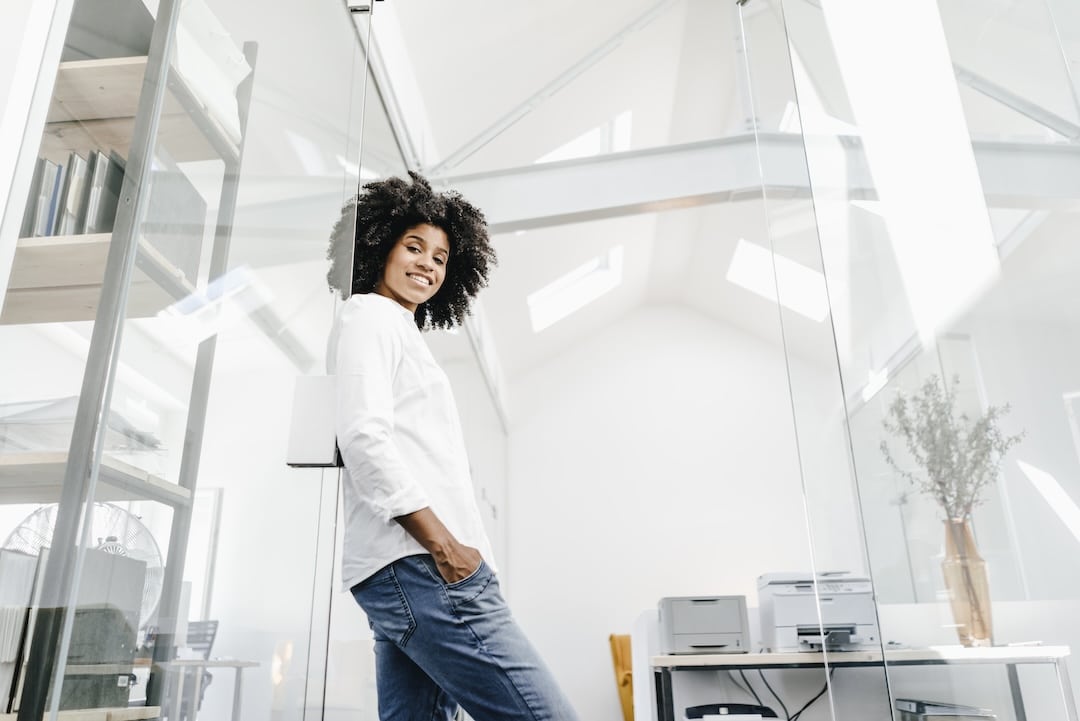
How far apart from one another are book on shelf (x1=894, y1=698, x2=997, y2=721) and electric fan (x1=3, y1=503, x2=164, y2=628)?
1066 mm

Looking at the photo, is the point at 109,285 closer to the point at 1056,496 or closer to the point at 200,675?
the point at 200,675

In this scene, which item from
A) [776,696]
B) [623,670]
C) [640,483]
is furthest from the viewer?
[640,483]

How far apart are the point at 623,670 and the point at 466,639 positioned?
5180 millimetres

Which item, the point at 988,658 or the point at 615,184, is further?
the point at 615,184

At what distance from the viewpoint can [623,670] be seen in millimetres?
5723

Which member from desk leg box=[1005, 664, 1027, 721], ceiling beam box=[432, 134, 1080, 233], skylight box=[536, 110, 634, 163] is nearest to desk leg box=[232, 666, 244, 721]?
desk leg box=[1005, 664, 1027, 721]

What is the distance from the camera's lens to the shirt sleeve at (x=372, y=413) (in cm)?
98

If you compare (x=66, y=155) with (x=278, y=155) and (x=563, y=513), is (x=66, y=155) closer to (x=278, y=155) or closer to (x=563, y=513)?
(x=278, y=155)

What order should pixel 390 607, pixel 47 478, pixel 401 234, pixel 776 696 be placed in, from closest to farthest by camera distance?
pixel 47 478 < pixel 390 607 < pixel 401 234 < pixel 776 696

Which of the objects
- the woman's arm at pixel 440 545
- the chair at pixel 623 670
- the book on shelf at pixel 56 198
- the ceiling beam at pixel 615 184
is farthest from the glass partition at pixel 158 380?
the chair at pixel 623 670

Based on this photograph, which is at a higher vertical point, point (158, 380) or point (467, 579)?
point (158, 380)

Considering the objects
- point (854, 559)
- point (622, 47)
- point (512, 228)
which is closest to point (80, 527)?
point (854, 559)

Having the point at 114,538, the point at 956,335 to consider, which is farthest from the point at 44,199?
the point at 956,335

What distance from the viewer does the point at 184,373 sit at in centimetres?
100
